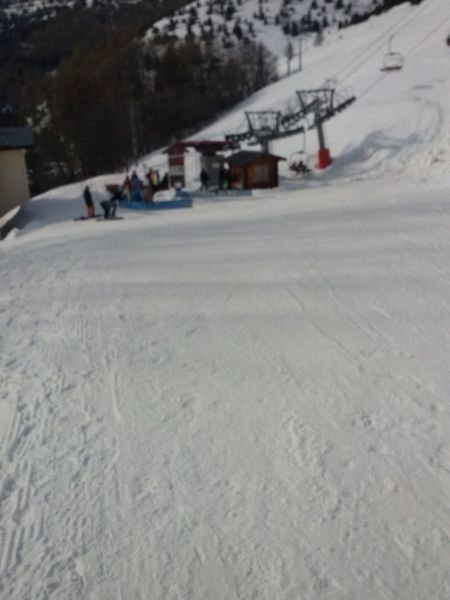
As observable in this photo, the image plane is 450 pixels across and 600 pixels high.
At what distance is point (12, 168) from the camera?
2069cm

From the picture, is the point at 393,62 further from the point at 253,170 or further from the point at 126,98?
the point at 126,98

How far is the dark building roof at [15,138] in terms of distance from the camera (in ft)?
65.5

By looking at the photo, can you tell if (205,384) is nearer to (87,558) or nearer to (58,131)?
(87,558)

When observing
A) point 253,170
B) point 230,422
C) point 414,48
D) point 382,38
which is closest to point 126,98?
point 382,38

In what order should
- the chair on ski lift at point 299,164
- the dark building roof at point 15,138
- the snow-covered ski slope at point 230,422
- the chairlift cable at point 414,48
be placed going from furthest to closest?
the chairlift cable at point 414,48 < the chair on ski lift at point 299,164 < the dark building roof at point 15,138 < the snow-covered ski slope at point 230,422

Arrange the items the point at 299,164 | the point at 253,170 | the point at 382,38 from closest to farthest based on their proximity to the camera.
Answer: the point at 253,170
the point at 299,164
the point at 382,38

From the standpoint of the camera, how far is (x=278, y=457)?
343 centimetres

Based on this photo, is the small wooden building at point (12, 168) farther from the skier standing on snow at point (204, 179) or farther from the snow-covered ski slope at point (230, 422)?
the snow-covered ski slope at point (230, 422)

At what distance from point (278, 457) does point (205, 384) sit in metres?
1.11

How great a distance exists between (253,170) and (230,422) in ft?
57.7

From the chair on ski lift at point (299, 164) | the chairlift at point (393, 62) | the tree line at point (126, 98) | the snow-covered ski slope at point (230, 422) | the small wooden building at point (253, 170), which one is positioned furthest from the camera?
the tree line at point (126, 98)

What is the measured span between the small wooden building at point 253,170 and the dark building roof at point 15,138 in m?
7.79

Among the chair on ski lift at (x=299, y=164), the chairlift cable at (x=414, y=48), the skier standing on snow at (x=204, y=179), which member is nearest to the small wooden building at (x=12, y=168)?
the skier standing on snow at (x=204, y=179)

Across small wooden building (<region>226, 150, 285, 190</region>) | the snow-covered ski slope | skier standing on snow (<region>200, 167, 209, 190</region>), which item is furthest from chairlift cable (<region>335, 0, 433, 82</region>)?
the snow-covered ski slope
